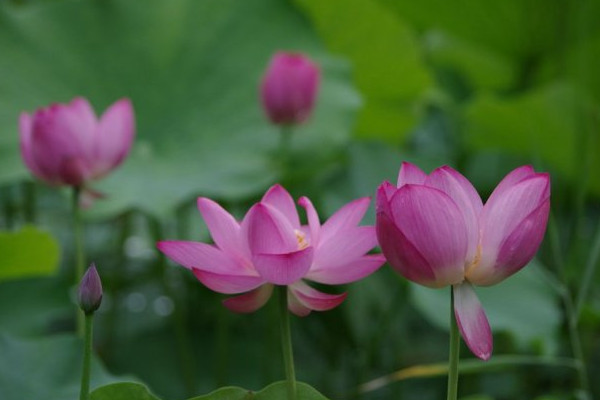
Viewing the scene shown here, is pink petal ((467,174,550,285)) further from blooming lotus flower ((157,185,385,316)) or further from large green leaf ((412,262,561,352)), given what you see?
large green leaf ((412,262,561,352))

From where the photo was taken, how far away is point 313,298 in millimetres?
503

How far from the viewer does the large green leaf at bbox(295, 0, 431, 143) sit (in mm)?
1547

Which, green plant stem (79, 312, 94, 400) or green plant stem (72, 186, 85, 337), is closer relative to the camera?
green plant stem (79, 312, 94, 400)

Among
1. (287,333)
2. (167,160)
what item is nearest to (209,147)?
(167,160)

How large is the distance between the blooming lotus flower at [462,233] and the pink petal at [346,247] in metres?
0.03

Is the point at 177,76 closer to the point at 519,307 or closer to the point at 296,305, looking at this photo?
the point at 519,307

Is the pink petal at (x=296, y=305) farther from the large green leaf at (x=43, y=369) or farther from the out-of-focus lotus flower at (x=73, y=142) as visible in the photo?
the out-of-focus lotus flower at (x=73, y=142)

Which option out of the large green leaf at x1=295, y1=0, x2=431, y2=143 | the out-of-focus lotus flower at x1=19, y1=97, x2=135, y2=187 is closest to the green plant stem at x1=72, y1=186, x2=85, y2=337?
the out-of-focus lotus flower at x1=19, y1=97, x2=135, y2=187

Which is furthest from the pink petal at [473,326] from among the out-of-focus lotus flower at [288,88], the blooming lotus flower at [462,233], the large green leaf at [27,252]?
the out-of-focus lotus flower at [288,88]

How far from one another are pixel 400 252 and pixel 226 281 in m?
0.08

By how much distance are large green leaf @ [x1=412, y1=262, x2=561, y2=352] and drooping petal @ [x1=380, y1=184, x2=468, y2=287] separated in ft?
2.26

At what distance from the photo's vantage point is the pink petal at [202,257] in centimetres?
48

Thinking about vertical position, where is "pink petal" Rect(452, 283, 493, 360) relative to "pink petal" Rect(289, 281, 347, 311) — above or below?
below

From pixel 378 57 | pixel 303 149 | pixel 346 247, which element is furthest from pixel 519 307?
pixel 346 247
